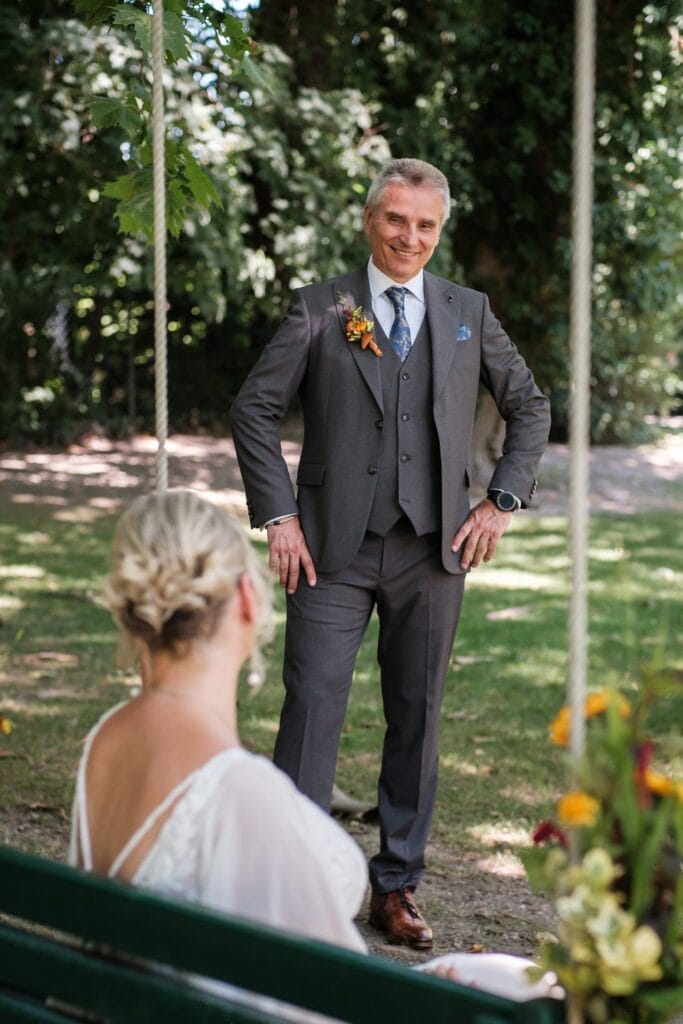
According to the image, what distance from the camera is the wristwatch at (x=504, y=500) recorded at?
12.0 feet

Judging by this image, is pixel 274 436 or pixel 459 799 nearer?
pixel 274 436

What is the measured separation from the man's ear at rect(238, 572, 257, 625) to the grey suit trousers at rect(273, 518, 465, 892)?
1692mm

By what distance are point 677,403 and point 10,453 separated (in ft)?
35.4

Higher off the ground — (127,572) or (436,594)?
(127,572)

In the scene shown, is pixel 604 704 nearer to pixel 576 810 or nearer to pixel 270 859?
pixel 576 810

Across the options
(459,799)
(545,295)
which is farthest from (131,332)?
(459,799)

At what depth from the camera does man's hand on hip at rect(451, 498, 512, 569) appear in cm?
361

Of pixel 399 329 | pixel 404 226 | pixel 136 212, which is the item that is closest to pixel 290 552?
pixel 399 329

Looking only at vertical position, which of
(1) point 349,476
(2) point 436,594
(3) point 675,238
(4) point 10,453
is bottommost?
(4) point 10,453

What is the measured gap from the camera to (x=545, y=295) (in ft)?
49.5

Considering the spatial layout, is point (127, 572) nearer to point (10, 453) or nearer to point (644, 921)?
point (644, 921)

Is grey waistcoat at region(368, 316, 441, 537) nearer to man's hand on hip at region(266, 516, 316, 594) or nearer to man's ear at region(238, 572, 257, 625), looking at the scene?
man's hand on hip at region(266, 516, 316, 594)

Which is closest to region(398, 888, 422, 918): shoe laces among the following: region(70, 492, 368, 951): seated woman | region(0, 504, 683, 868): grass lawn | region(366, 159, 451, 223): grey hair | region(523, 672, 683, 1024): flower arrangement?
region(0, 504, 683, 868): grass lawn

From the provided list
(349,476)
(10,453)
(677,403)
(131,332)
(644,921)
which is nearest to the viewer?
→ (644,921)
